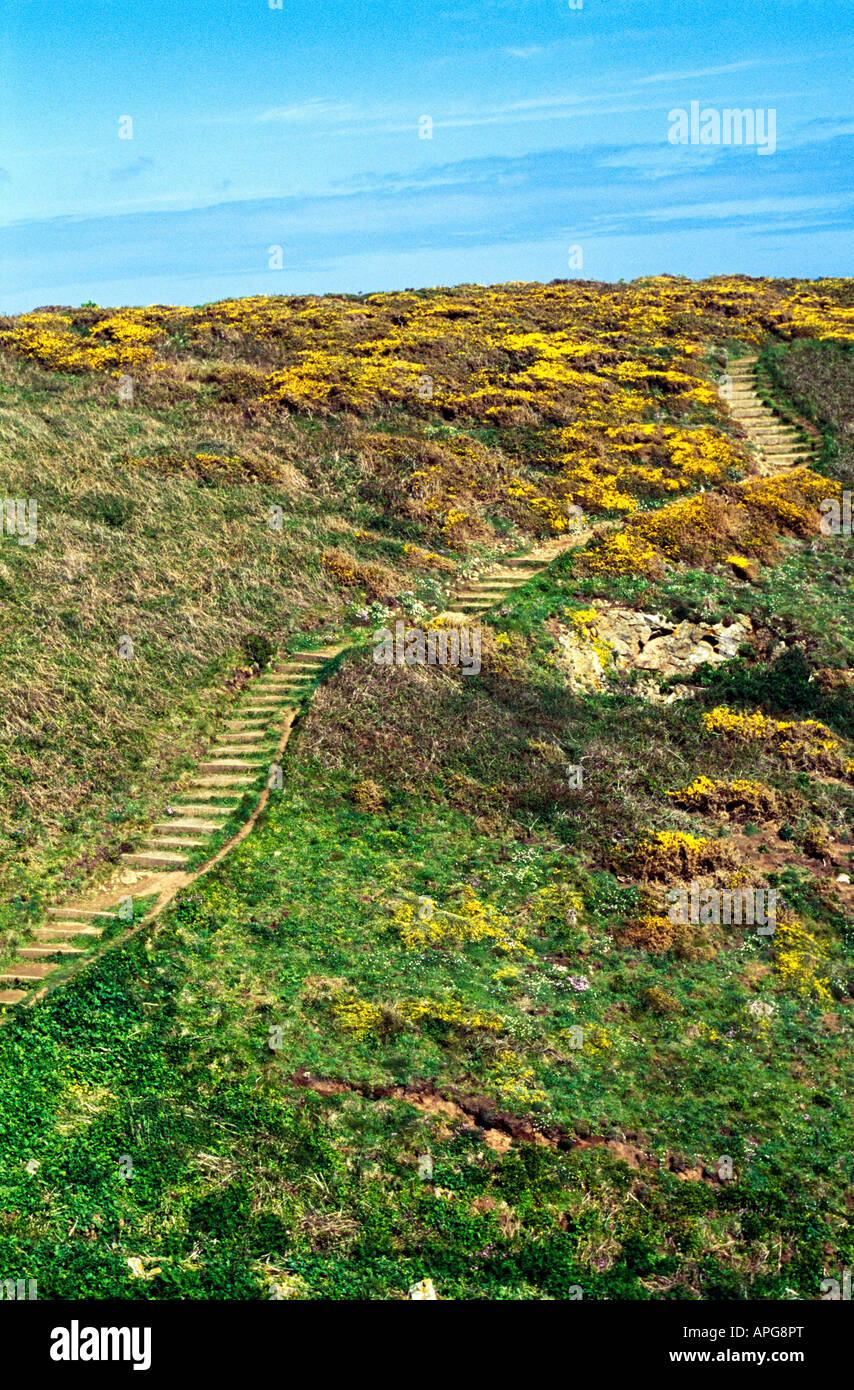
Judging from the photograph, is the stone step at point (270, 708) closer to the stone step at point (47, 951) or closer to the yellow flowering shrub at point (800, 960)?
the stone step at point (47, 951)

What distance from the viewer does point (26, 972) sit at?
54.7 ft

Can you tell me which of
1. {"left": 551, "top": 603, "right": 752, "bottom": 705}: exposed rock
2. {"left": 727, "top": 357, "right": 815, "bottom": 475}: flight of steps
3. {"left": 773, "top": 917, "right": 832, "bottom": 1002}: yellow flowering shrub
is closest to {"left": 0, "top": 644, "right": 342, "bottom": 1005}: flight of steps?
Answer: {"left": 551, "top": 603, "right": 752, "bottom": 705}: exposed rock

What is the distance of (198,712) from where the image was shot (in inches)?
940

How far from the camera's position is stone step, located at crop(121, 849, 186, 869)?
19.6m

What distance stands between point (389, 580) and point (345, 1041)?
16.8m

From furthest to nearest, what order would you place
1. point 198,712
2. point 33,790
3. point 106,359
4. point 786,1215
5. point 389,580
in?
point 106,359 < point 389,580 < point 198,712 < point 33,790 < point 786,1215

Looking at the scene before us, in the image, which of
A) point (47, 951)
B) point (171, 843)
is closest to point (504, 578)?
Result: point (171, 843)

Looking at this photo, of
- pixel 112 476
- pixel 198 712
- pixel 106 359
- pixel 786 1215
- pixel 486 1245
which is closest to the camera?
pixel 486 1245

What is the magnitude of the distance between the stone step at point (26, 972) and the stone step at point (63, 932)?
31.6 inches

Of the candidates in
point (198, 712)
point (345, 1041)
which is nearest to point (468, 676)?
point (198, 712)

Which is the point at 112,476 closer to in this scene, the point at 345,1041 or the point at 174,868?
the point at 174,868

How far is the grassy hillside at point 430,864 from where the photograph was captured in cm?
1265

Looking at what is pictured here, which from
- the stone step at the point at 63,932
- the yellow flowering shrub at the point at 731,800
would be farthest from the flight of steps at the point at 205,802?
the yellow flowering shrub at the point at 731,800

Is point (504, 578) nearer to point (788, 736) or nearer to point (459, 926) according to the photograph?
point (788, 736)
